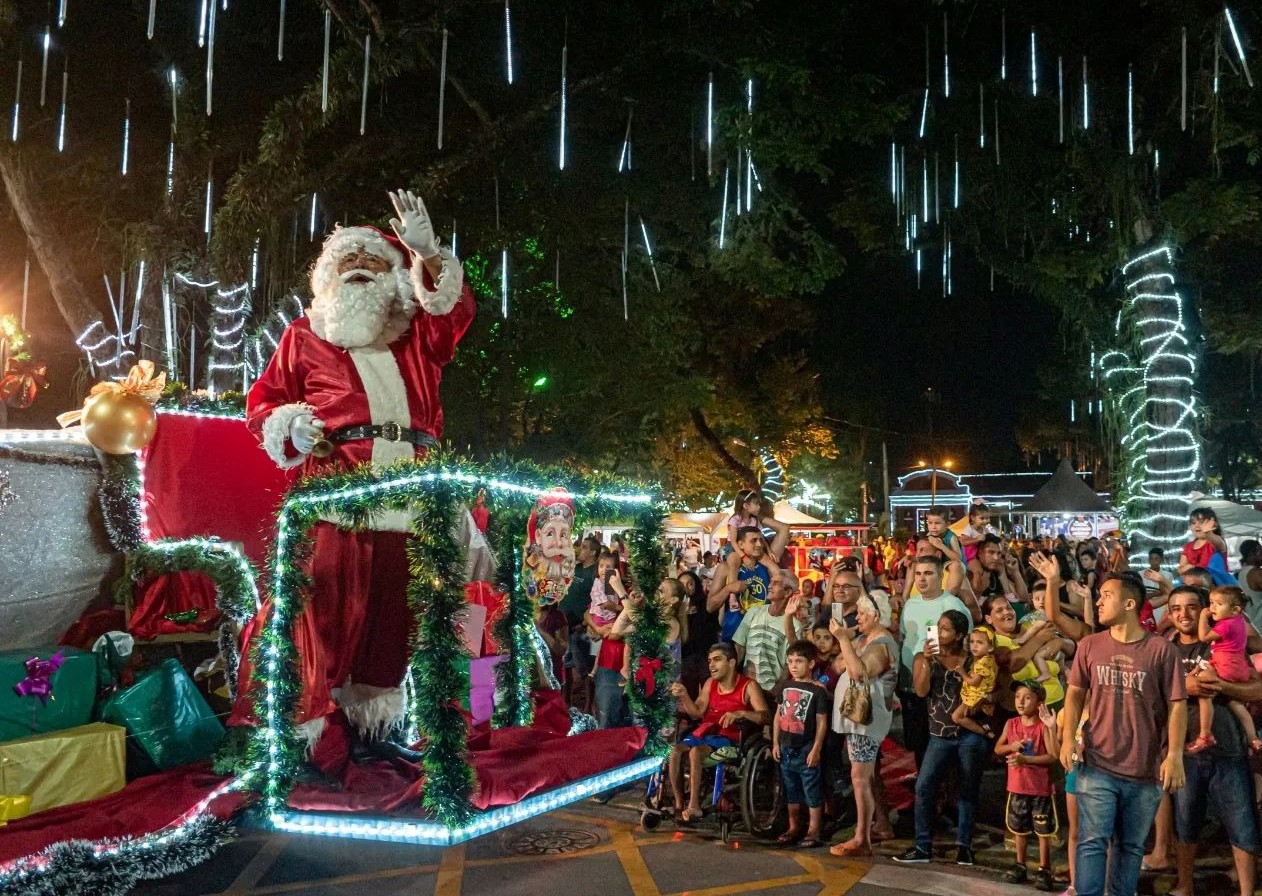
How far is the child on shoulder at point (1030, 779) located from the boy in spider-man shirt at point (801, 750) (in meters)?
1.21

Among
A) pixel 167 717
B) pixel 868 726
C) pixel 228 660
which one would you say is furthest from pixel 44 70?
pixel 868 726

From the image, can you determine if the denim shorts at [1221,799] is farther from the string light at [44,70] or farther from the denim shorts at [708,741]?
the string light at [44,70]

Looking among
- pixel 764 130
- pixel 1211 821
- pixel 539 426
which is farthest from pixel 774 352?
pixel 1211 821

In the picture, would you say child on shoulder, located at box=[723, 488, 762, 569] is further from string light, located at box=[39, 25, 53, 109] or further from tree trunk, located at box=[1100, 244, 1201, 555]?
string light, located at box=[39, 25, 53, 109]

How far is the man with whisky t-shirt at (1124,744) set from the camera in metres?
5.05

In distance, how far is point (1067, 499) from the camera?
26.1 m

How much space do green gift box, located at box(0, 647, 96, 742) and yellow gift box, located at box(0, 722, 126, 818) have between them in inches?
4.4

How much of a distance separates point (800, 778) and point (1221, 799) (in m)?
2.52

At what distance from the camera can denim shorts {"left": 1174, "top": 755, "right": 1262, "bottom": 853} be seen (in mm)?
5734

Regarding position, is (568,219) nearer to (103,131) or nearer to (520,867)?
(103,131)

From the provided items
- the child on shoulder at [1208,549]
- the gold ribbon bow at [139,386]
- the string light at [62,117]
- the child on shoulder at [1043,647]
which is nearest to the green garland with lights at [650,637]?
the child on shoulder at [1043,647]

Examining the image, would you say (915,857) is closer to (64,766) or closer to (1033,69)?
(64,766)

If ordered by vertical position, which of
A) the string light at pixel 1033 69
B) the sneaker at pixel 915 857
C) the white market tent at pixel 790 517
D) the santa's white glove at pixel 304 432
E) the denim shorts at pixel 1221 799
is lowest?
the sneaker at pixel 915 857

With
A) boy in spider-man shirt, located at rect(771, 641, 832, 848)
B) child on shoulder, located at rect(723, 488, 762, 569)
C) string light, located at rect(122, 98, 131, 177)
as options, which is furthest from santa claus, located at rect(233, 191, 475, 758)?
string light, located at rect(122, 98, 131, 177)
